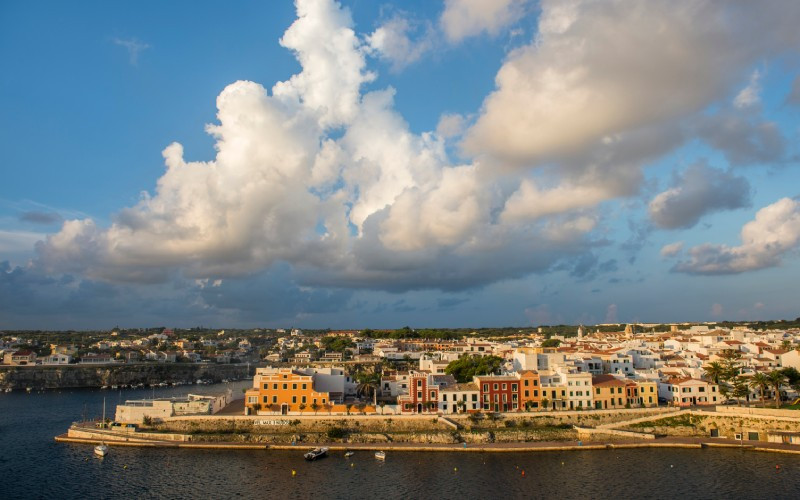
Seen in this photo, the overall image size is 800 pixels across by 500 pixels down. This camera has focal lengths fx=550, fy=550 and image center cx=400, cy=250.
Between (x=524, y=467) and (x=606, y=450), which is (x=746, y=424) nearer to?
(x=606, y=450)

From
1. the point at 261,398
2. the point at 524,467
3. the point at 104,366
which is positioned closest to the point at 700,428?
the point at 524,467

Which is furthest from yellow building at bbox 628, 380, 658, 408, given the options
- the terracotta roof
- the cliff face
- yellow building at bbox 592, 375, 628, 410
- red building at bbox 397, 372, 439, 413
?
the cliff face

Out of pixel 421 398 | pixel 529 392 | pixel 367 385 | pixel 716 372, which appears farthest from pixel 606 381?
pixel 367 385

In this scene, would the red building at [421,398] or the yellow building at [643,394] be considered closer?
the red building at [421,398]

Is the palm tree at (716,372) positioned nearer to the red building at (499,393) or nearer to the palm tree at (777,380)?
the palm tree at (777,380)

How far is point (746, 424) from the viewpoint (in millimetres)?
59281

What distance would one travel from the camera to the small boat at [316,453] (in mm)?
53438

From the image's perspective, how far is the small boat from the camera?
5344 cm

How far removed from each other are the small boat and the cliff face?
9128 centimetres

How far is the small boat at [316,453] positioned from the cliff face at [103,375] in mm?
91281

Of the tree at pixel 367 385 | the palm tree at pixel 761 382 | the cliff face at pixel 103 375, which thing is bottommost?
the cliff face at pixel 103 375

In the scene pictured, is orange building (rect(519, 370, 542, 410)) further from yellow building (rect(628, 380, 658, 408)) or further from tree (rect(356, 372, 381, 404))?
tree (rect(356, 372, 381, 404))

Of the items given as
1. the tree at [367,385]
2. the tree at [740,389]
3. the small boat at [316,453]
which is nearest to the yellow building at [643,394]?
the tree at [740,389]

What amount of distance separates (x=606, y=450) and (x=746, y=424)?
16.6 m
